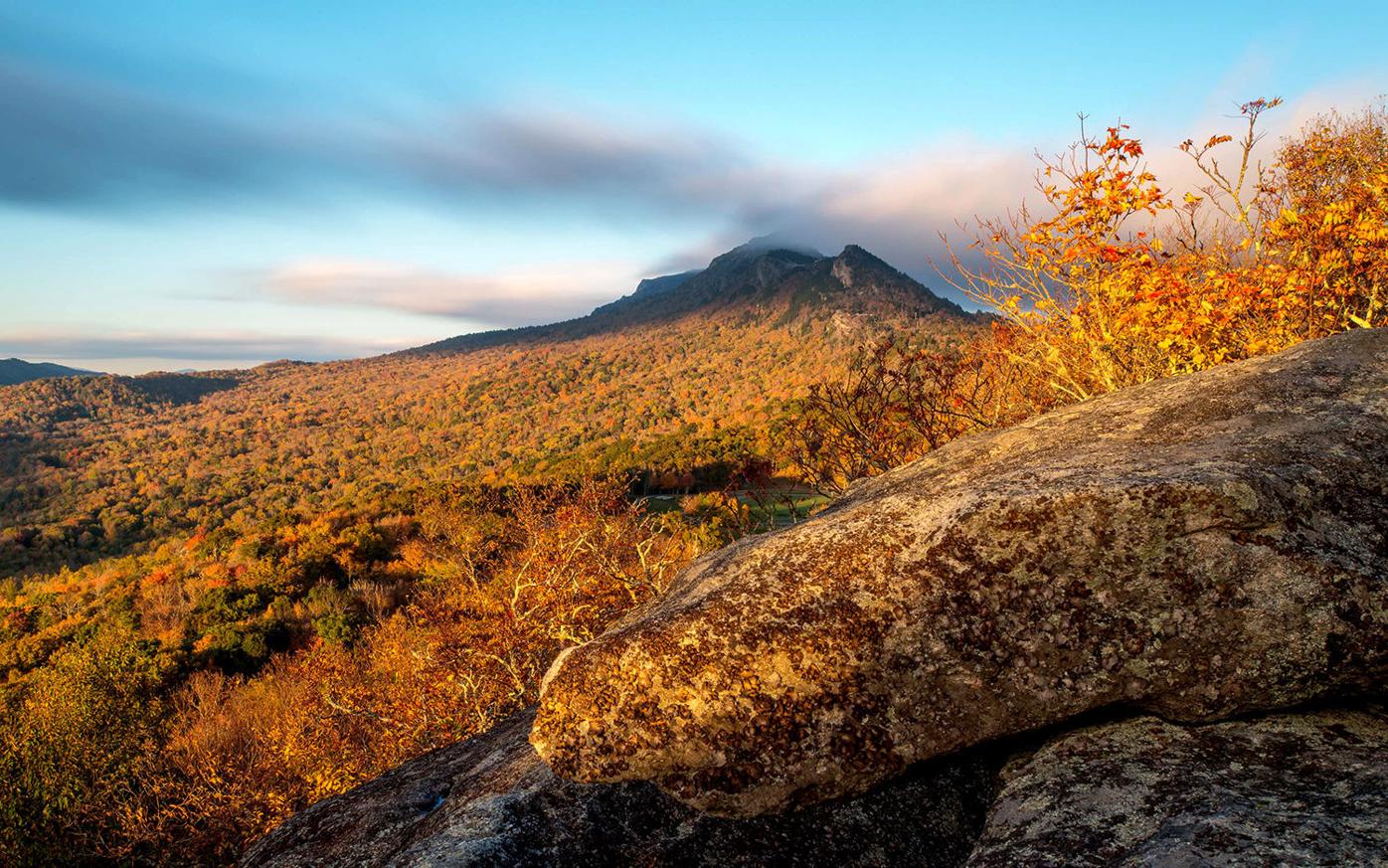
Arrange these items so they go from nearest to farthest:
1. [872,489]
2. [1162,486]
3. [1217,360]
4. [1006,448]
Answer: [1162,486], [1006,448], [872,489], [1217,360]

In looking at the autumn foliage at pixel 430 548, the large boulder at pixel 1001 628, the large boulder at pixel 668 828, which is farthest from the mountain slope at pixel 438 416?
the large boulder at pixel 668 828

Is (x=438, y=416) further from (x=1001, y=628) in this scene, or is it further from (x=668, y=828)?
(x=1001, y=628)

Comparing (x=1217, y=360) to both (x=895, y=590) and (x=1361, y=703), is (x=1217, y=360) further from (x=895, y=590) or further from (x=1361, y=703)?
(x=895, y=590)

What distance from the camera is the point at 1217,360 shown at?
8.63 m

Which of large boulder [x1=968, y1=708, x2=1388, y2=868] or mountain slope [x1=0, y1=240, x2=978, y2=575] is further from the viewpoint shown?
mountain slope [x1=0, y1=240, x2=978, y2=575]

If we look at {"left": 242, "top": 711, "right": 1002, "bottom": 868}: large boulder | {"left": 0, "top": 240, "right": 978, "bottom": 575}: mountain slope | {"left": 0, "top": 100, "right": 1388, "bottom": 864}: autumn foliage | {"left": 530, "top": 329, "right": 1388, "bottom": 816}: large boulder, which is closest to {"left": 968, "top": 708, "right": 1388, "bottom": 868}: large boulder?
{"left": 530, "top": 329, "right": 1388, "bottom": 816}: large boulder

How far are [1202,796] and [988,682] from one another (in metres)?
0.81

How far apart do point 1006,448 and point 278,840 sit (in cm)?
543

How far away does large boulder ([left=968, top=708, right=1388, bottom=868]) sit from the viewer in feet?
6.81

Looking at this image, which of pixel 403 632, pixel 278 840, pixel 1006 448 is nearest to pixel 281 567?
pixel 403 632

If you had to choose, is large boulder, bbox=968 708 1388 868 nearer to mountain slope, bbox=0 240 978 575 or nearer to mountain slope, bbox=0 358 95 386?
mountain slope, bbox=0 240 978 575

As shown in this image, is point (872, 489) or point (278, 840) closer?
point (278, 840)

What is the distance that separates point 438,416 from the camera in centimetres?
11806

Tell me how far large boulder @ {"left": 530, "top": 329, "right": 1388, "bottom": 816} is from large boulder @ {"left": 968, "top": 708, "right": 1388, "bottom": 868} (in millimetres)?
145
